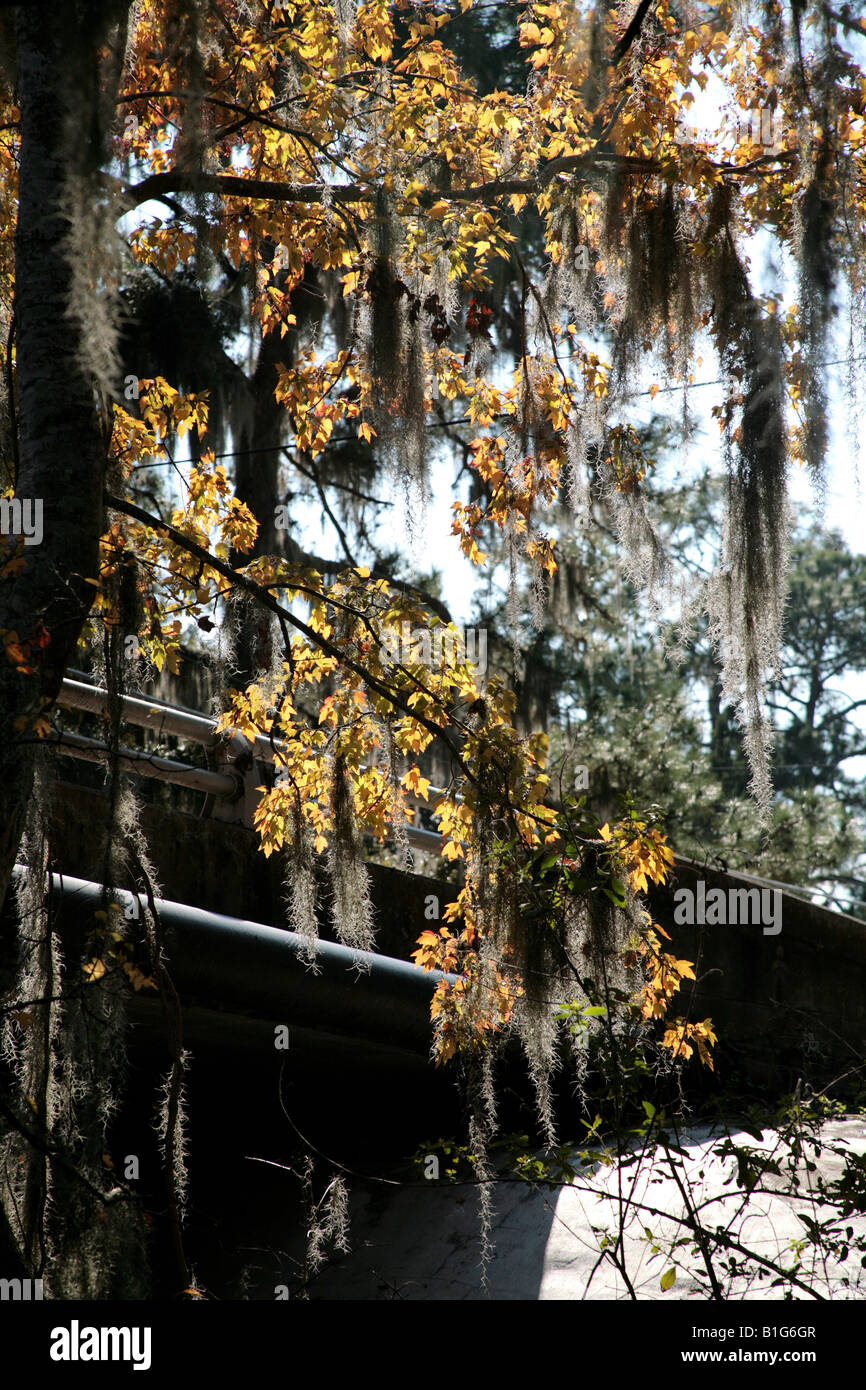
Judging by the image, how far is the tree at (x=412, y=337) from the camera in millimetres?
3154

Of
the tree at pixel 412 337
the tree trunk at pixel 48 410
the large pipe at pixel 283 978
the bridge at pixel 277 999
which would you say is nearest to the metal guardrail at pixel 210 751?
the bridge at pixel 277 999

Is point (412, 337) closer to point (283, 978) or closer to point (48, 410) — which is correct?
point (48, 410)

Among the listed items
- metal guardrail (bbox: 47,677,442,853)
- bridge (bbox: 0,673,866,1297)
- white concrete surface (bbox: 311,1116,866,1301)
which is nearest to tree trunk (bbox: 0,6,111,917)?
bridge (bbox: 0,673,866,1297)

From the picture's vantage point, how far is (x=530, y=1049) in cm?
389

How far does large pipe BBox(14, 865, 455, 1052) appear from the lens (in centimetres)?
411

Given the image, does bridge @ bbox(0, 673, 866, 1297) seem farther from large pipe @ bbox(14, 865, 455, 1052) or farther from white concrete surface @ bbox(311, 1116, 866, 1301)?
white concrete surface @ bbox(311, 1116, 866, 1301)

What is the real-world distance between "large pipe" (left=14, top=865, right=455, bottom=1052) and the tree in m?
0.28

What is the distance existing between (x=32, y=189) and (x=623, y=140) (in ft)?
7.09

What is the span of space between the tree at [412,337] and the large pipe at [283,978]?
0.90 ft

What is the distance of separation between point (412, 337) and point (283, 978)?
2.47m

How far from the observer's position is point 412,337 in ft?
15.3

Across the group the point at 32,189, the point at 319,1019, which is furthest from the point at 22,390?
the point at 319,1019

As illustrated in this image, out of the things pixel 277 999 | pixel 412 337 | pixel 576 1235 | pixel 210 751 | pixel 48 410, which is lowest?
pixel 576 1235

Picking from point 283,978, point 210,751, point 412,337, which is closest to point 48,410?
point 412,337
